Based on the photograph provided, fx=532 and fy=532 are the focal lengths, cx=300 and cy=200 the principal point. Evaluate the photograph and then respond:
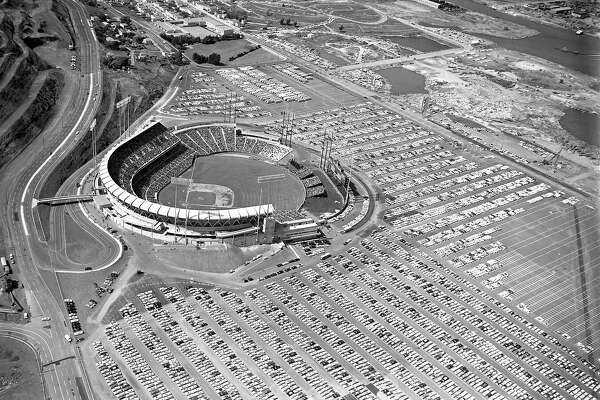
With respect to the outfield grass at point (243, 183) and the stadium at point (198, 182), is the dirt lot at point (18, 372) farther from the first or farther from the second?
the outfield grass at point (243, 183)

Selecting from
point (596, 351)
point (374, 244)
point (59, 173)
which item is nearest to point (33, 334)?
point (59, 173)

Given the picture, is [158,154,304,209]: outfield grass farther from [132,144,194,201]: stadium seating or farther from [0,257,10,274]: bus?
[0,257,10,274]: bus

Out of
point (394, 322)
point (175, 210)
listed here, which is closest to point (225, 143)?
point (175, 210)

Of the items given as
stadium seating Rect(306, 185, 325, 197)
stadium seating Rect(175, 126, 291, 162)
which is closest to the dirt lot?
stadium seating Rect(306, 185, 325, 197)

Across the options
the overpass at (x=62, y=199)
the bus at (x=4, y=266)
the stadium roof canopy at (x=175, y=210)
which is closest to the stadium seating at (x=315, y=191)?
the stadium roof canopy at (x=175, y=210)

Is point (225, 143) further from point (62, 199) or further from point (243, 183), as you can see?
point (62, 199)
